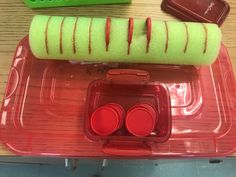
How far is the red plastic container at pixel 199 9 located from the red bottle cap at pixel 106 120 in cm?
21

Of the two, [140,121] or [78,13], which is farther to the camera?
[78,13]

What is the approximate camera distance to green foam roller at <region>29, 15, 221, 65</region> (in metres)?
0.43

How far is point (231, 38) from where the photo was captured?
0.49 meters

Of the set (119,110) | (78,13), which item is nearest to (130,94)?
(119,110)

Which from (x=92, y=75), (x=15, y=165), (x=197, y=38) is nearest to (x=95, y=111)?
(x=92, y=75)

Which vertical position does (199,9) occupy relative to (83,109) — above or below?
above

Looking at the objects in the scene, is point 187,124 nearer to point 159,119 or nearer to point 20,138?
point 159,119

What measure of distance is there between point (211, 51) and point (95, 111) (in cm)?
19

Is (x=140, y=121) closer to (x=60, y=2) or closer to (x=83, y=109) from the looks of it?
(x=83, y=109)

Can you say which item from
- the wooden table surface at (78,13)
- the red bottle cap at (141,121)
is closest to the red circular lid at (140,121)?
the red bottle cap at (141,121)

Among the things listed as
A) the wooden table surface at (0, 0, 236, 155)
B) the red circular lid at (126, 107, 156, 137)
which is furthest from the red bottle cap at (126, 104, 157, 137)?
the wooden table surface at (0, 0, 236, 155)

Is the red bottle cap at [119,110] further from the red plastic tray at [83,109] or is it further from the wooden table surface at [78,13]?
the wooden table surface at [78,13]

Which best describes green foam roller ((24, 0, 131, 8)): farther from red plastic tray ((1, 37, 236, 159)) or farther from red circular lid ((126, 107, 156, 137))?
red circular lid ((126, 107, 156, 137))

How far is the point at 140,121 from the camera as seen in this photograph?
0.41 meters
